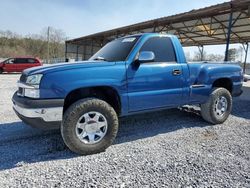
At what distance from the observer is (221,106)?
566 cm

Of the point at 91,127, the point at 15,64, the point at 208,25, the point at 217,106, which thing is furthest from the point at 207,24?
the point at 15,64

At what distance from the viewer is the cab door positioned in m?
4.11

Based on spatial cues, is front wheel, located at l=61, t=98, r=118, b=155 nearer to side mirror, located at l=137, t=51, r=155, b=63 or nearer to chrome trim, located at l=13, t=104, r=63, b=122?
chrome trim, located at l=13, t=104, r=63, b=122

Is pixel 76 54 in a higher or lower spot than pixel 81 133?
higher

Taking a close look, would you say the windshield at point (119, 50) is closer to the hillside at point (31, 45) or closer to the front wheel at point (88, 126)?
the front wheel at point (88, 126)

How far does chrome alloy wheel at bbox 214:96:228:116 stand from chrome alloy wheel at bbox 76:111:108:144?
2.94 m

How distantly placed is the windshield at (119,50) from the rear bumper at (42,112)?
1.36 m

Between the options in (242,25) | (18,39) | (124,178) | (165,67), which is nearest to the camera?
(124,178)

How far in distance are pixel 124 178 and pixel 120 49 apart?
2.39 meters

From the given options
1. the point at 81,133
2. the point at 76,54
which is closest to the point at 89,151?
the point at 81,133

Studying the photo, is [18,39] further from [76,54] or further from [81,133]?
[81,133]

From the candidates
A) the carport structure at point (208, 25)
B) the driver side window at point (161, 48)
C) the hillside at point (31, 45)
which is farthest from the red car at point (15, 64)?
the hillside at point (31, 45)

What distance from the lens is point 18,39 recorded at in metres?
62.1

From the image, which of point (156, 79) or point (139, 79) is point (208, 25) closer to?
point (156, 79)
